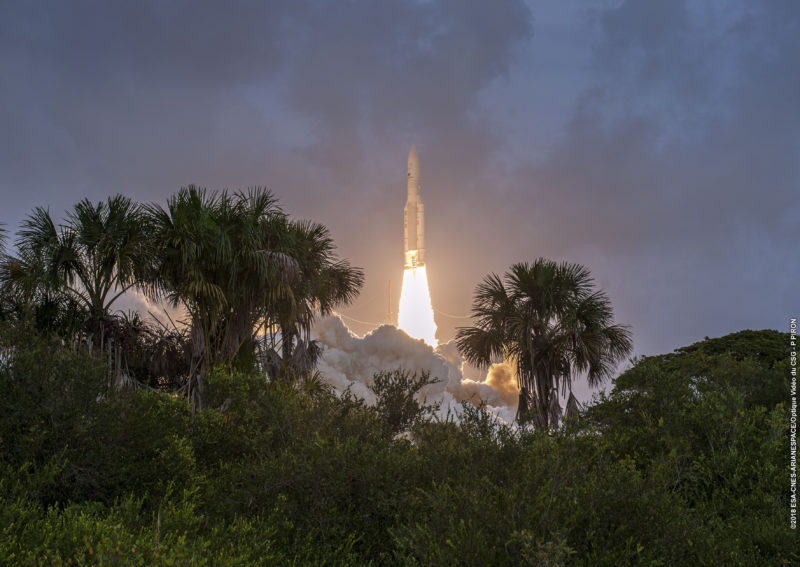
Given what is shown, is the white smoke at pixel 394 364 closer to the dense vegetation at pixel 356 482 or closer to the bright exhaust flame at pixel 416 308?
the bright exhaust flame at pixel 416 308

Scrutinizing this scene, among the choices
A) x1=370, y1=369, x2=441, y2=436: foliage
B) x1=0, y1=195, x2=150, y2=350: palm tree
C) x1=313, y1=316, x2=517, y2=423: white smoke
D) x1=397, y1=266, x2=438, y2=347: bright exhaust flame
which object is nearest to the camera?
x1=370, y1=369, x2=441, y2=436: foliage

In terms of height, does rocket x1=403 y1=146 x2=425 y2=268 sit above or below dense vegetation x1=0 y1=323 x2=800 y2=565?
above

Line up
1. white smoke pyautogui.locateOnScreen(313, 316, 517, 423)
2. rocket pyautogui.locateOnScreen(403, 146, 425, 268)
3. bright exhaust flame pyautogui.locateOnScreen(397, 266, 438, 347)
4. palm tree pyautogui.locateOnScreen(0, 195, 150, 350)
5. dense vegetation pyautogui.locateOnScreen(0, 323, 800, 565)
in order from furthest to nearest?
rocket pyautogui.locateOnScreen(403, 146, 425, 268) < bright exhaust flame pyautogui.locateOnScreen(397, 266, 438, 347) < white smoke pyautogui.locateOnScreen(313, 316, 517, 423) < palm tree pyautogui.locateOnScreen(0, 195, 150, 350) < dense vegetation pyautogui.locateOnScreen(0, 323, 800, 565)

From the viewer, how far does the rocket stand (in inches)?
2608

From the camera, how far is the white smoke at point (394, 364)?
168ft

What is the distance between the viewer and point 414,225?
221ft

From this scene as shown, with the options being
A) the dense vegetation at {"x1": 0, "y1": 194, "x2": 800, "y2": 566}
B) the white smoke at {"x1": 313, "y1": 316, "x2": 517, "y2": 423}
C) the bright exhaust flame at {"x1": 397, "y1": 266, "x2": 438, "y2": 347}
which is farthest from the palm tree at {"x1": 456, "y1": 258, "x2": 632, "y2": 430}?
the bright exhaust flame at {"x1": 397, "y1": 266, "x2": 438, "y2": 347}

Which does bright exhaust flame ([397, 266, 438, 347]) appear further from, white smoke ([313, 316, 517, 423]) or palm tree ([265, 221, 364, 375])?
palm tree ([265, 221, 364, 375])

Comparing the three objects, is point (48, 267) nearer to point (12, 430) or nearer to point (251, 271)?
point (251, 271)

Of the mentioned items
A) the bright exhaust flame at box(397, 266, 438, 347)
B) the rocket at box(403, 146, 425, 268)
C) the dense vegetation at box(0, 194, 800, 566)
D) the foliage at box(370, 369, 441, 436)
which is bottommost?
the dense vegetation at box(0, 194, 800, 566)

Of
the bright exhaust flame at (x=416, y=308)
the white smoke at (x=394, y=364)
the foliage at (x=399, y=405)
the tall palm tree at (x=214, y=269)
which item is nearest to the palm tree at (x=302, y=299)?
the tall palm tree at (x=214, y=269)

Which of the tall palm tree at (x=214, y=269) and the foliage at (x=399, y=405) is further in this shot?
the tall palm tree at (x=214, y=269)

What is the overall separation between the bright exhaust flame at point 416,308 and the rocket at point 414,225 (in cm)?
123

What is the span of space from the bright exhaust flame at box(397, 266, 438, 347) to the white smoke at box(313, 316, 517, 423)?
5.21 m
